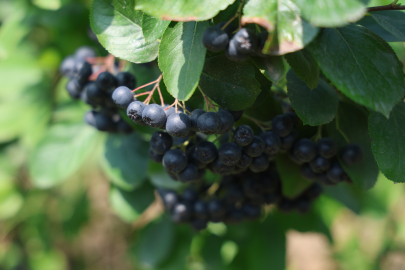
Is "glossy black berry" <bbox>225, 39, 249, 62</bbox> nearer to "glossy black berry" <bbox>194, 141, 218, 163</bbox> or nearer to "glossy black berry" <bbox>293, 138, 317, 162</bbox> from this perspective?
"glossy black berry" <bbox>194, 141, 218, 163</bbox>

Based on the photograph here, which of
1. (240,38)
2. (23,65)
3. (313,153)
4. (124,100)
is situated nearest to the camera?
(240,38)

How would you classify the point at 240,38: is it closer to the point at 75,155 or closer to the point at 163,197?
the point at 163,197

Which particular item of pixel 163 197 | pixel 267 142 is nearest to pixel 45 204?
pixel 163 197

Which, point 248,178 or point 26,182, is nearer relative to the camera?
point 248,178

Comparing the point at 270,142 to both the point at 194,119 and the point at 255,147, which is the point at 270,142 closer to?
the point at 255,147

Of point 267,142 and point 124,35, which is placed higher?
point 124,35

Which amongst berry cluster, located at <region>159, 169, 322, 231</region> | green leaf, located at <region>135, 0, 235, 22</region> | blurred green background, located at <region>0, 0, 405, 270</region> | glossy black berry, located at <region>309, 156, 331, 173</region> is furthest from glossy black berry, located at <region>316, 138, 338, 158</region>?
blurred green background, located at <region>0, 0, 405, 270</region>

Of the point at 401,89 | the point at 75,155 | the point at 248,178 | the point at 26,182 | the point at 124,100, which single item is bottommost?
the point at 26,182
